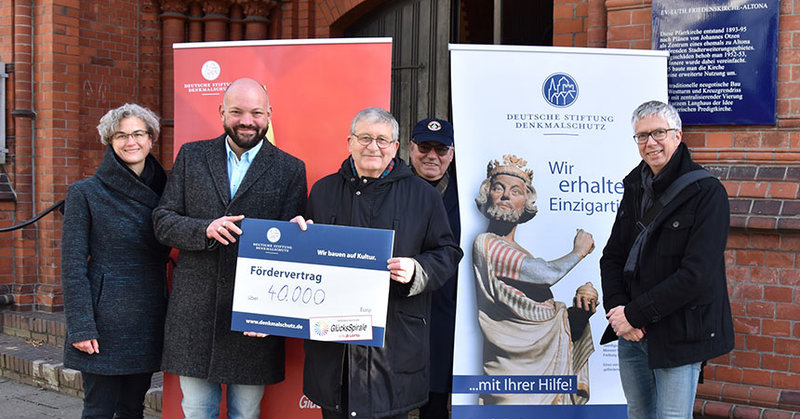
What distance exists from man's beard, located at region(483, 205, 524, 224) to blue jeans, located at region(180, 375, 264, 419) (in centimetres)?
134

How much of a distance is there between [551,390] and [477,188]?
106 centimetres

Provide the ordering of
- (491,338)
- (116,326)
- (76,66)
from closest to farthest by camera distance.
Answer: (116,326) < (491,338) < (76,66)

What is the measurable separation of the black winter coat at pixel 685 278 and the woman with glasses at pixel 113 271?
2.02m

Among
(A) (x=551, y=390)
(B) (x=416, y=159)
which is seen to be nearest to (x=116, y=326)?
(B) (x=416, y=159)

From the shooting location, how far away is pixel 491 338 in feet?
11.4

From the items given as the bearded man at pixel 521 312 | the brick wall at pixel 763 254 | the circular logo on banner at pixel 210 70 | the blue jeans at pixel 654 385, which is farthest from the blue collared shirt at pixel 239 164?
the brick wall at pixel 763 254

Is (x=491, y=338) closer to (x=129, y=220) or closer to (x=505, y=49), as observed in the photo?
(x=505, y=49)

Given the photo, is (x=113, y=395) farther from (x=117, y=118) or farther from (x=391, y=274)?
(x=391, y=274)

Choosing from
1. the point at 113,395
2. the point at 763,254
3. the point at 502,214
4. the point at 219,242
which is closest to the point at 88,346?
the point at 113,395

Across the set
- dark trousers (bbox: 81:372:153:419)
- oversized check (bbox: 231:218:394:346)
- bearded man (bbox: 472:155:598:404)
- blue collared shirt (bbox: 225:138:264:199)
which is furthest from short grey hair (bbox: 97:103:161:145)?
bearded man (bbox: 472:155:598:404)

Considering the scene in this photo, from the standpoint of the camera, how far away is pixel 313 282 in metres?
2.69

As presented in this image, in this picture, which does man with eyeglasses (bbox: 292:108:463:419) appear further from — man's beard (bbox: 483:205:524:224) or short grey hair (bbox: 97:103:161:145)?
short grey hair (bbox: 97:103:161:145)

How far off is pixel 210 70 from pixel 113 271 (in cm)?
117

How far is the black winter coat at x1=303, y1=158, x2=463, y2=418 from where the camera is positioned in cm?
265
